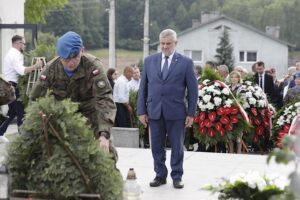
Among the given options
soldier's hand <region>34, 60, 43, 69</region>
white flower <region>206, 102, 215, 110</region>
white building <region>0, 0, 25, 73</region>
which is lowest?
white flower <region>206, 102, 215, 110</region>

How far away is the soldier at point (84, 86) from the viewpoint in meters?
5.71

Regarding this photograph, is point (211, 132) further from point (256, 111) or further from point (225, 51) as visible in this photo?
point (225, 51)

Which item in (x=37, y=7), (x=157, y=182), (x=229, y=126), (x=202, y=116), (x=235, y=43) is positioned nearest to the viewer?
(x=157, y=182)

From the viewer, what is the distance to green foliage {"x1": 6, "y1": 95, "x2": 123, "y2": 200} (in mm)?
4844

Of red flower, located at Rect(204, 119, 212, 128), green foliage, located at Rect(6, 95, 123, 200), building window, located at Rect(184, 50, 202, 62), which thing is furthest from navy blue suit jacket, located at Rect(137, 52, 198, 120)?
building window, located at Rect(184, 50, 202, 62)

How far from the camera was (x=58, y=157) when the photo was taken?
15.9 feet

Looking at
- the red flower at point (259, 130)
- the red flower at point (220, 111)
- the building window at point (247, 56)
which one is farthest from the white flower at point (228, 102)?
the building window at point (247, 56)

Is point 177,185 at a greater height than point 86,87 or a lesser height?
lesser

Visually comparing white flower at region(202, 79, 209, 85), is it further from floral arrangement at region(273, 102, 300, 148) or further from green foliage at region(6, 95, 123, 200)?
green foliage at region(6, 95, 123, 200)

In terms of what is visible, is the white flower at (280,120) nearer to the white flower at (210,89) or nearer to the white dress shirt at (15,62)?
the white flower at (210,89)

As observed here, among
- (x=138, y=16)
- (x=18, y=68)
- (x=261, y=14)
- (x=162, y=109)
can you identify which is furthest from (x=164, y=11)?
(x=162, y=109)

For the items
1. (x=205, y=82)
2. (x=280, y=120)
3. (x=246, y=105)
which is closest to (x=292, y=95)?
(x=280, y=120)

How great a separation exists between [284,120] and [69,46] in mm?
8133

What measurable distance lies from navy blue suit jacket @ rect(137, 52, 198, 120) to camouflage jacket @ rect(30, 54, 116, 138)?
2401mm
